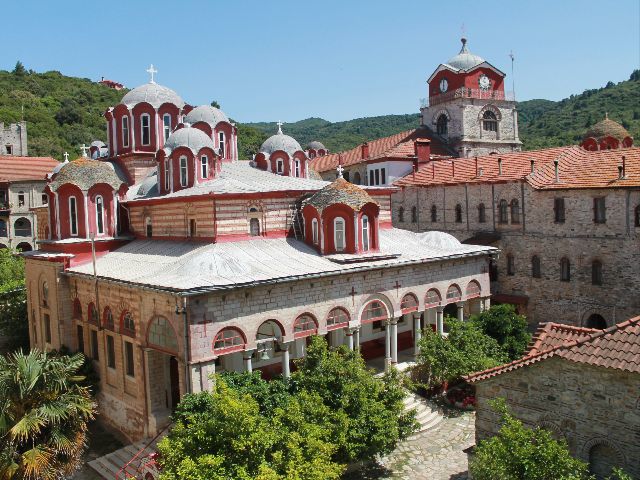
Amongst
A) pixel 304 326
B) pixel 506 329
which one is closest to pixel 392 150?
pixel 506 329

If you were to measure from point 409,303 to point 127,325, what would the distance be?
31.3ft

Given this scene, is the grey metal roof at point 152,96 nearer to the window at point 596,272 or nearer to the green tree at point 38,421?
the green tree at point 38,421

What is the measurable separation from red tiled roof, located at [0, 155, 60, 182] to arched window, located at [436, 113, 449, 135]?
99.0ft

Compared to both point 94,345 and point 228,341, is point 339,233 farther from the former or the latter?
point 94,345

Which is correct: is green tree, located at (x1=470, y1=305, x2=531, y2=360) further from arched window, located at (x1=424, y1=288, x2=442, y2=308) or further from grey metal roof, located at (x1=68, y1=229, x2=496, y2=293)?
grey metal roof, located at (x1=68, y1=229, x2=496, y2=293)

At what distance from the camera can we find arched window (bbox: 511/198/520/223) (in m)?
26.7

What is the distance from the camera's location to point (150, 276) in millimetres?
17188

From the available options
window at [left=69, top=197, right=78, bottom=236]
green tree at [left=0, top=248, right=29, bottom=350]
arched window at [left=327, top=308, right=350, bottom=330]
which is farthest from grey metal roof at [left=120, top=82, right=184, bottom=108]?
arched window at [left=327, top=308, right=350, bottom=330]

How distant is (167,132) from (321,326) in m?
13.0

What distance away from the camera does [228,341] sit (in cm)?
1594

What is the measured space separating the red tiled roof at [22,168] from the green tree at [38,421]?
3621 centimetres

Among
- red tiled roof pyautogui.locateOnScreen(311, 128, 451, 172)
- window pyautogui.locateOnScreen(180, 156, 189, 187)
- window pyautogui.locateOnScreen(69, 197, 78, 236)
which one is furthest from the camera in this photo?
red tiled roof pyautogui.locateOnScreen(311, 128, 451, 172)

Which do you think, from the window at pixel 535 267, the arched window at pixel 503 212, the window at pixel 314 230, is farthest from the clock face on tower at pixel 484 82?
the window at pixel 314 230

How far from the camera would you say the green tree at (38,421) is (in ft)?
42.2
